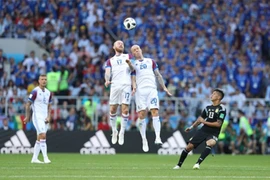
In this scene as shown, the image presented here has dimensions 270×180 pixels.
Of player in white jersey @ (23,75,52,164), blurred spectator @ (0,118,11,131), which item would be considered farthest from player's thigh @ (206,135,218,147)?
blurred spectator @ (0,118,11,131)

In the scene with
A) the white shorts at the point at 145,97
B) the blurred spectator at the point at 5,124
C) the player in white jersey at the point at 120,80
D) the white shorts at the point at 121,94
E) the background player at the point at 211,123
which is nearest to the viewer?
the background player at the point at 211,123

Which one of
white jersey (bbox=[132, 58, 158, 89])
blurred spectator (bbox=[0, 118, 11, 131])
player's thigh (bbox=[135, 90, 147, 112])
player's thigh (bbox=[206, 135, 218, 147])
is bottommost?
player's thigh (bbox=[206, 135, 218, 147])

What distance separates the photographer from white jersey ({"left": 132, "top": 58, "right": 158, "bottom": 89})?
2505 cm

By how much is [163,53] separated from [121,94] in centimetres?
1494

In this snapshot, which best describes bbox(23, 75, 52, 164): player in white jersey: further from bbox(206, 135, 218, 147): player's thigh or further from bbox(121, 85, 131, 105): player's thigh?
bbox(206, 135, 218, 147): player's thigh

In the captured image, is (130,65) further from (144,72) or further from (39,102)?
(39,102)

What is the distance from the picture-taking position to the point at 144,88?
25141 millimetres

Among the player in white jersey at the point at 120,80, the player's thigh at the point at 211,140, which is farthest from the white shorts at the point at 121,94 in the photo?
the player's thigh at the point at 211,140

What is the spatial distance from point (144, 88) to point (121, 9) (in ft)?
59.2

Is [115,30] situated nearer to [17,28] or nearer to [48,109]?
[17,28]

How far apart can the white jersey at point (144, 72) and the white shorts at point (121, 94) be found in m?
0.43

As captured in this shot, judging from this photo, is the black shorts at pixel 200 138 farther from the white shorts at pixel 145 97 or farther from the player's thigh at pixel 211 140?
the white shorts at pixel 145 97

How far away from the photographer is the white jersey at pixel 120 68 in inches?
978

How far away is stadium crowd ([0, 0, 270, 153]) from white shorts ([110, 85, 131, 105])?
10306 millimetres
